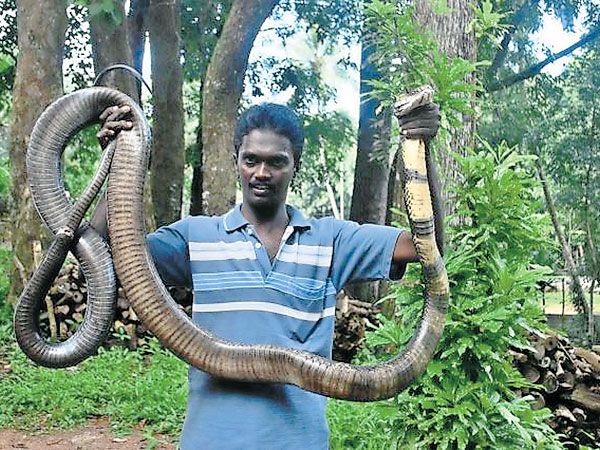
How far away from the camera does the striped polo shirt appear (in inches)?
76.7

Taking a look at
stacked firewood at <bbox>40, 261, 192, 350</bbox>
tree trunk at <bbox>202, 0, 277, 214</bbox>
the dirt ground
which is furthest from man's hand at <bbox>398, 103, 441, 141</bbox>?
tree trunk at <bbox>202, 0, 277, 214</bbox>

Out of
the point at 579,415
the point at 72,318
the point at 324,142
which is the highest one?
the point at 324,142

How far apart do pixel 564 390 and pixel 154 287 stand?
482 cm

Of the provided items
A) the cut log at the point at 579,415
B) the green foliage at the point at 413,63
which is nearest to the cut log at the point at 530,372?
the cut log at the point at 579,415

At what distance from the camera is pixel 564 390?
5.93m

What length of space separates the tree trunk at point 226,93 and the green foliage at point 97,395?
2278 mm

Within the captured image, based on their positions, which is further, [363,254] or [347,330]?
[347,330]

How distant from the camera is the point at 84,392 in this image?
6066 millimetres

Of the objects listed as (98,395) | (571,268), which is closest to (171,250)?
(98,395)

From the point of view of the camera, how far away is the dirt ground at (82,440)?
16.8 feet

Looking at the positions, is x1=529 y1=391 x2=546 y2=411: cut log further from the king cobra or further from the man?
the man

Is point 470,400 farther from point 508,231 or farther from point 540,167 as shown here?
point 540,167

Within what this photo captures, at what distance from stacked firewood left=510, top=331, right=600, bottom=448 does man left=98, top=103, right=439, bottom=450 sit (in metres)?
3.99

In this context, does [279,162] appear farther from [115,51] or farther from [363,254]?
[115,51]
